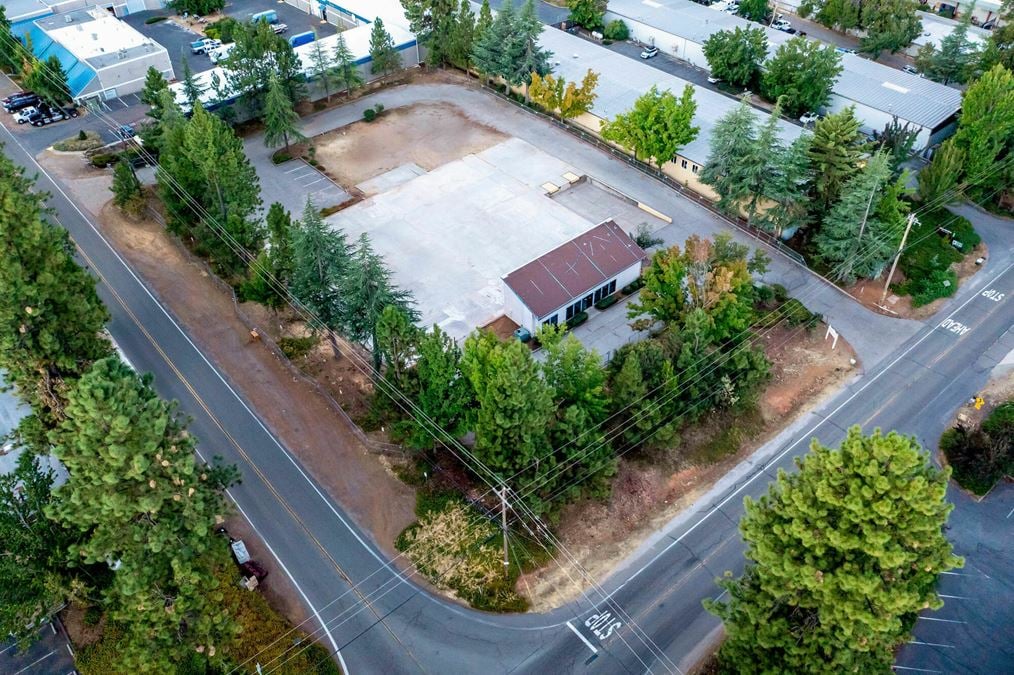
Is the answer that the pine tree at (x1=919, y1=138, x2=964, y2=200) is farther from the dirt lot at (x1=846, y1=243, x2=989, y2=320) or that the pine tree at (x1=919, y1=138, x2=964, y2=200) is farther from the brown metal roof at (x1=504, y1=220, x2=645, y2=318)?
the brown metal roof at (x1=504, y1=220, x2=645, y2=318)

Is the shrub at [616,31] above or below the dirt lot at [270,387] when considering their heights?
above

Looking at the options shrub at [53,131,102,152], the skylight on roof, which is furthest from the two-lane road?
the skylight on roof

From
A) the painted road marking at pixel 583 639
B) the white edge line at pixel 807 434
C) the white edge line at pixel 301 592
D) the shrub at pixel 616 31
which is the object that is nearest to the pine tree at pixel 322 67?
the shrub at pixel 616 31

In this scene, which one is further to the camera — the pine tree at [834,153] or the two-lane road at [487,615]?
the pine tree at [834,153]

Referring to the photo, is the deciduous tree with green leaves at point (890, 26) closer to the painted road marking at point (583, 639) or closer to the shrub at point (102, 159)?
the painted road marking at point (583, 639)

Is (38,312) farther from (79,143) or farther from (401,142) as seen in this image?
(79,143)

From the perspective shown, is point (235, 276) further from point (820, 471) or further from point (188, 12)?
point (188, 12)
